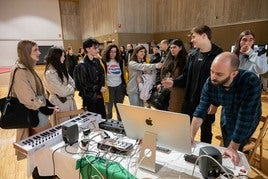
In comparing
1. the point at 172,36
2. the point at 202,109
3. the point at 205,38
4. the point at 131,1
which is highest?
the point at 131,1

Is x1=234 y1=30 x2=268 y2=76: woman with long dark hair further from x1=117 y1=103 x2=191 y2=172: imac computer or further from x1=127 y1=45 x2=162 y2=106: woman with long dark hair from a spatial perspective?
x1=117 y1=103 x2=191 y2=172: imac computer

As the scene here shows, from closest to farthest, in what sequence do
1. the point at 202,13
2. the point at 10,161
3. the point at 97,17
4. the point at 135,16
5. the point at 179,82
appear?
the point at 179,82
the point at 10,161
the point at 202,13
the point at 135,16
the point at 97,17

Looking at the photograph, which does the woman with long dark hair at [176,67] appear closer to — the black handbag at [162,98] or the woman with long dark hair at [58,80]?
the black handbag at [162,98]

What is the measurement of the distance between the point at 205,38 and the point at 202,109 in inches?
31.1

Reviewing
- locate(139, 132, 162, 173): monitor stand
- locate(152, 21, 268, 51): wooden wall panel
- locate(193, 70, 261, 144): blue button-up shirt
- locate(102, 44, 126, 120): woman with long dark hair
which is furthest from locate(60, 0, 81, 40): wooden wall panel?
locate(139, 132, 162, 173): monitor stand

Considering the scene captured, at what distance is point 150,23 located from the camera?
355 inches

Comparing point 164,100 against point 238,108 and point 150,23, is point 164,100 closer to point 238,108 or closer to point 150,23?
point 238,108

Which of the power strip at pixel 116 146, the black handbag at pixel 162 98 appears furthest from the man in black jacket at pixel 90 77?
the power strip at pixel 116 146

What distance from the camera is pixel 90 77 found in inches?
99.6

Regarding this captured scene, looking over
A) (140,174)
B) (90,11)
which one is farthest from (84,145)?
(90,11)

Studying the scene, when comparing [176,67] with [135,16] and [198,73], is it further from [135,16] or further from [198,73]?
[135,16]

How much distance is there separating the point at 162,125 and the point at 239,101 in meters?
0.70

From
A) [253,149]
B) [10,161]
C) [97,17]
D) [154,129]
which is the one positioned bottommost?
[10,161]

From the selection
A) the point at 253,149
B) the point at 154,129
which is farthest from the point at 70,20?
the point at 154,129
